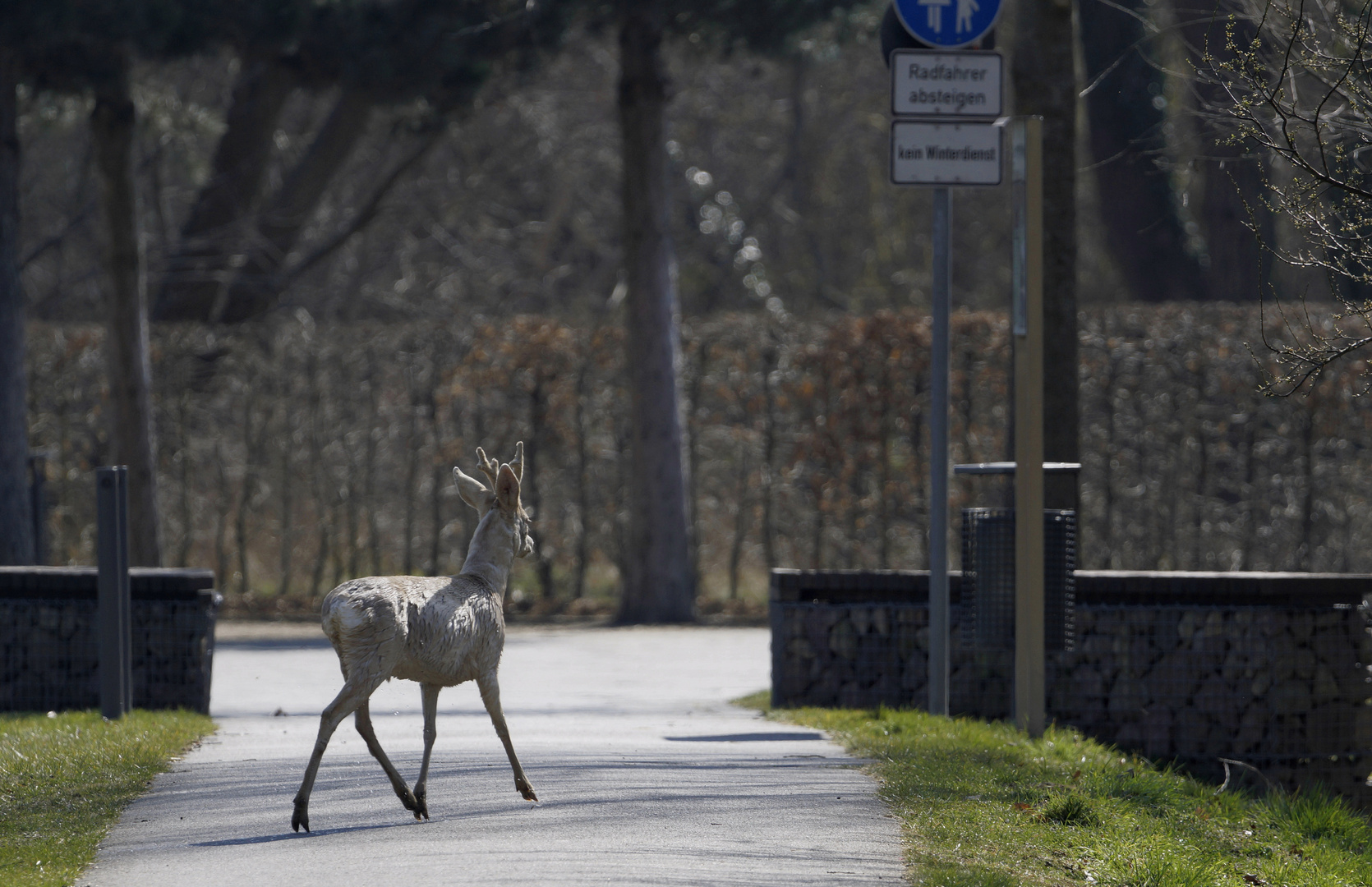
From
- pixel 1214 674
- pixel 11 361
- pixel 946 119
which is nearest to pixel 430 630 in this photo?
pixel 946 119

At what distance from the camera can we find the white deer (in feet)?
18.4

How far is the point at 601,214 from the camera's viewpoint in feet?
98.7

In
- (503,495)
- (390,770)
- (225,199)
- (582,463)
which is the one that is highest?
(225,199)

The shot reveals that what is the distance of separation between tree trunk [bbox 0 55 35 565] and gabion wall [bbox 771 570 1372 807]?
7.85 m

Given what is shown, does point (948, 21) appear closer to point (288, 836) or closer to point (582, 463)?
point (288, 836)

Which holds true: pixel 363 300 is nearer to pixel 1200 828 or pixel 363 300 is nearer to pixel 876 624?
pixel 876 624

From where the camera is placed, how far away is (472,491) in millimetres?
6312

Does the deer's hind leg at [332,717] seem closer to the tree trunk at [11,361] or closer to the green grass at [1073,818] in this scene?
the green grass at [1073,818]

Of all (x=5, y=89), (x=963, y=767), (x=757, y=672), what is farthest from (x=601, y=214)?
(x=963, y=767)

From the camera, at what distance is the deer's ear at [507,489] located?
6199 millimetres

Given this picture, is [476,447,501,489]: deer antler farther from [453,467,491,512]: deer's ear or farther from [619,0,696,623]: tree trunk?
[619,0,696,623]: tree trunk

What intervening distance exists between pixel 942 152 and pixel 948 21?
2.21ft

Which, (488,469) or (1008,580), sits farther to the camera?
(1008,580)

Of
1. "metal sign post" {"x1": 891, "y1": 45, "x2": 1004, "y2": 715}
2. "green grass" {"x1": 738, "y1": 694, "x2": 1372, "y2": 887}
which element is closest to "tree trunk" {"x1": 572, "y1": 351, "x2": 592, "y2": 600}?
"green grass" {"x1": 738, "y1": 694, "x2": 1372, "y2": 887}
